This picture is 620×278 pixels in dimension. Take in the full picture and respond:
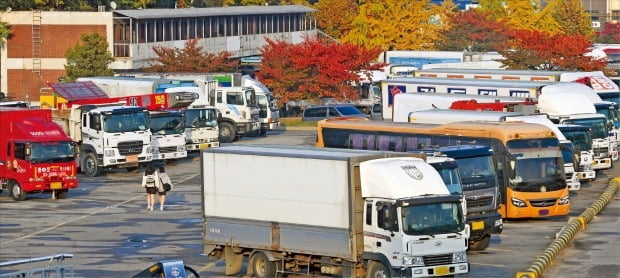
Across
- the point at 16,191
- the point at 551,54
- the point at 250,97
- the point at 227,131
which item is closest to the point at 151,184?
the point at 16,191

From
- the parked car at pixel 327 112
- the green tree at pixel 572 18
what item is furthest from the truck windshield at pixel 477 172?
the green tree at pixel 572 18

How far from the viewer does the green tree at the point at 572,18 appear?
115 m

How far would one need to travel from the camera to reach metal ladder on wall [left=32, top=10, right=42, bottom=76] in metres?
83.3

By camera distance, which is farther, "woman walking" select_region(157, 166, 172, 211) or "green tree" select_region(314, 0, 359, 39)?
"green tree" select_region(314, 0, 359, 39)

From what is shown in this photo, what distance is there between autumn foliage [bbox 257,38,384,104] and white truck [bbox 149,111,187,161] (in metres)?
22.4

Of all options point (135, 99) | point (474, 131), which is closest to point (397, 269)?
point (474, 131)

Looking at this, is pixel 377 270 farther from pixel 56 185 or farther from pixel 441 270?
pixel 56 185

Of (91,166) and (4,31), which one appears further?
(4,31)

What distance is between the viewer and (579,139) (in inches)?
1939

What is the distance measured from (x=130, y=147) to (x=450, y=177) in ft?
83.3

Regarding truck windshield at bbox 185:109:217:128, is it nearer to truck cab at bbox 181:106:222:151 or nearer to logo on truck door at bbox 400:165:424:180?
truck cab at bbox 181:106:222:151

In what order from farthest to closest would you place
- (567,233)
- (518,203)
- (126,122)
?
(126,122)
(518,203)
(567,233)

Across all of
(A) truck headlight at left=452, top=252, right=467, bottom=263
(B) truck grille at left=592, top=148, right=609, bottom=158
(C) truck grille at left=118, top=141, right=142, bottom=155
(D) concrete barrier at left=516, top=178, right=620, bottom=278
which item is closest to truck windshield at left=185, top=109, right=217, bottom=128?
(C) truck grille at left=118, top=141, right=142, bottom=155

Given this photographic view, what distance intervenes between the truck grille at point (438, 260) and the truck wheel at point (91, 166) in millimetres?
29177
